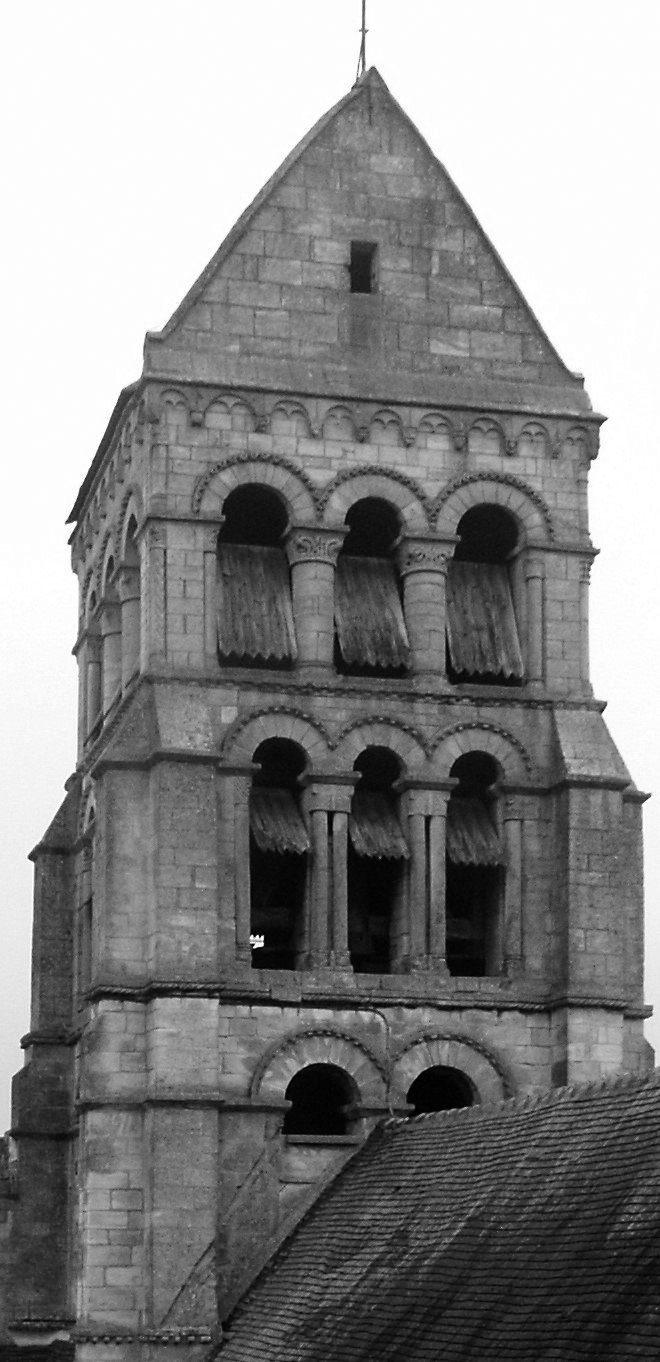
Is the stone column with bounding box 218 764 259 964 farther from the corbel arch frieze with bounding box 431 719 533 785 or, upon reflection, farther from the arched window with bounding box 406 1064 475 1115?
the arched window with bounding box 406 1064 475 1115

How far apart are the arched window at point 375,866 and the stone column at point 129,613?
Result: 3.79m

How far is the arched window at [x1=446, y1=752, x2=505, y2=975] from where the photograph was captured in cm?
3731

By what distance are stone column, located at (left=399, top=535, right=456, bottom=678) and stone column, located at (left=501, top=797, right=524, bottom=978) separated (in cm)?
239

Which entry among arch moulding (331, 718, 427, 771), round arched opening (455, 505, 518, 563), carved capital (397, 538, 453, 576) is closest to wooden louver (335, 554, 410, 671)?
carved capital (397, 538, 453, 576)

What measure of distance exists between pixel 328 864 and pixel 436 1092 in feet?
12.2

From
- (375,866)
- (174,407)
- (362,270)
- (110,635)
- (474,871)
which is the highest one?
(362,270)

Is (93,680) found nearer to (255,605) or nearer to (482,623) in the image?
(255,605)

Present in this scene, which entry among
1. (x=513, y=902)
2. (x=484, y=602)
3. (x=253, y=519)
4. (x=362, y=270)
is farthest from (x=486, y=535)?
(x=513, y=902)

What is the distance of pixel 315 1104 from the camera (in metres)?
37.6

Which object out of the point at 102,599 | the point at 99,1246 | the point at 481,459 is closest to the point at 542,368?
the point at 481,459

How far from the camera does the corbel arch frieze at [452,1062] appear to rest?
118 ft

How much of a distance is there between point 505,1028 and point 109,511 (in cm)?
994

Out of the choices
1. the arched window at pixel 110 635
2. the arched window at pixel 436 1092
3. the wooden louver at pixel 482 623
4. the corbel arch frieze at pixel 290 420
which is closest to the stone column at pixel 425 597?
the wooden louver at pixel 482 623

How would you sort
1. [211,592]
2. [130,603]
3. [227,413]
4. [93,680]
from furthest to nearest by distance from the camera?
[93,680] → [130,603] → [227,413] → [211,592]
